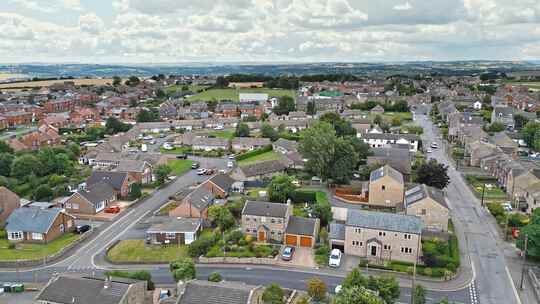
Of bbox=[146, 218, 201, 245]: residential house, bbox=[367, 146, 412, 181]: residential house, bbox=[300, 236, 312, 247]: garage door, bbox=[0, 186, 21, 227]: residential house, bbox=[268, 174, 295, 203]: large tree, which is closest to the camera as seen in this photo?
bbox=[300, 236, 312, 247]: garage door

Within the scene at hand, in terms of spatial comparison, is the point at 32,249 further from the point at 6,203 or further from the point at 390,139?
the point at 390,139

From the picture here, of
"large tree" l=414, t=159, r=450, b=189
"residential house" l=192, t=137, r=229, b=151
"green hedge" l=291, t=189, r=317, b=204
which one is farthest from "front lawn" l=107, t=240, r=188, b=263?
"residential house" l=192, t=137, r=229, b=151

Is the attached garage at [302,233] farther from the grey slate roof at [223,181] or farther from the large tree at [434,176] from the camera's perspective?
the large tree at [434,176]

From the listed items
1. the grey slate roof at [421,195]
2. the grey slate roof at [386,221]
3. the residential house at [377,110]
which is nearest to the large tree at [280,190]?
the grey slate roof at [386,221]

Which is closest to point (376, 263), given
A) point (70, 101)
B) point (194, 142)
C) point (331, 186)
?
point (331, 186)

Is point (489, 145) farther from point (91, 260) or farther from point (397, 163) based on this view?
point (91, 260)

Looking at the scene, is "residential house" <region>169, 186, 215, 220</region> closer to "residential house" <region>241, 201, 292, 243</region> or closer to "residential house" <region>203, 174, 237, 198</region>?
"residential house" <region>203, 174, 237, 198</region>
